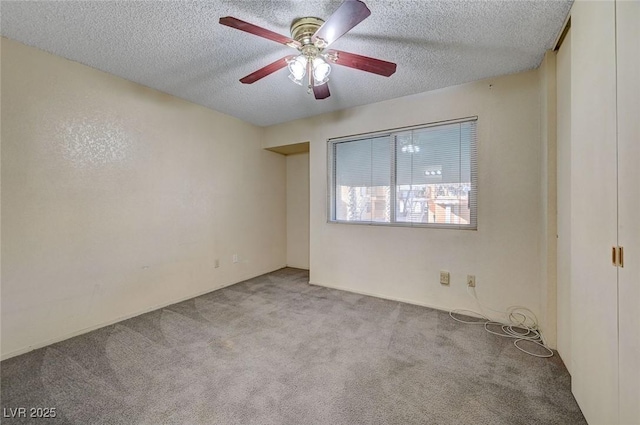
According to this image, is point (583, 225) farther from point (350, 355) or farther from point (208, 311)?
point (208, 311)

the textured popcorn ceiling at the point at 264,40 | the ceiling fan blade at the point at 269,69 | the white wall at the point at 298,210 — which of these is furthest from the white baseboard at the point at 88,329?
the ceiling fan blade at the point at 269,69

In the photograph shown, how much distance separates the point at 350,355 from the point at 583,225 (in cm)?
167

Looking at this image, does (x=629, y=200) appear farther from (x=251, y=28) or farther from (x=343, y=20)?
(x=251, y=28)

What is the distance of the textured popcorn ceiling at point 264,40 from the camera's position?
1612 millimetres

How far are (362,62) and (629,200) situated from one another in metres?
1.53

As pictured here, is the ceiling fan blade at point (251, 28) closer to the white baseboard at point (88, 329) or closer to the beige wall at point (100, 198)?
the beige wall at point (100, 198)

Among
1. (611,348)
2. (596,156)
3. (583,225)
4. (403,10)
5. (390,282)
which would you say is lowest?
(390,282)

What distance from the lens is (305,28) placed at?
170 centimetres

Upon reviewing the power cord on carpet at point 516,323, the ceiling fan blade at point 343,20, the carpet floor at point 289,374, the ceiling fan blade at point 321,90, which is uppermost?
the ceiling fan blade at point 343,20

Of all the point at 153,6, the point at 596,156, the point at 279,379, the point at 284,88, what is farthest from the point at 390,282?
the point at 153,6

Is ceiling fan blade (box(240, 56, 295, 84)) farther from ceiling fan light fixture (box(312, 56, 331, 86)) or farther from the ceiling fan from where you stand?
ceiling fan light fixture (box(312, 56, 331, 86))

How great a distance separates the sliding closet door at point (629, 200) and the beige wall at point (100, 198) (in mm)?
3496

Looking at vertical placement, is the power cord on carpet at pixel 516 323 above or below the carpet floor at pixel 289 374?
above

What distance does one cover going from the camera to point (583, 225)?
1.38m
